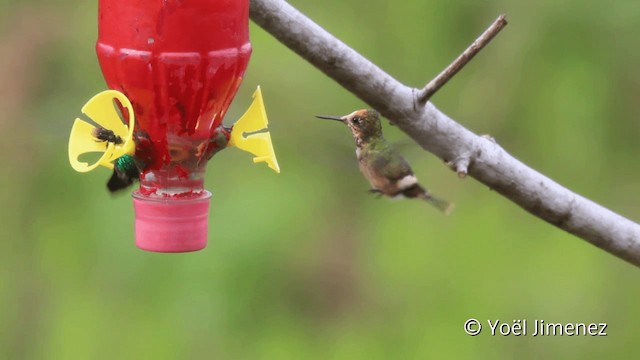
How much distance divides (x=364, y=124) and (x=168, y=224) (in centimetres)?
60

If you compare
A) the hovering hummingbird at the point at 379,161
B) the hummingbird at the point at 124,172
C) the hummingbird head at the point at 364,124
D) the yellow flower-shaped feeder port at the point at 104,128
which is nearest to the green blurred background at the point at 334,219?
the hovering hummingbird at the point at 379,161

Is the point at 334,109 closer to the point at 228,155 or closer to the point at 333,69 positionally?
the point at 228,155

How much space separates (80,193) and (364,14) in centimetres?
147

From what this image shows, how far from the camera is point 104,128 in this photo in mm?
1898

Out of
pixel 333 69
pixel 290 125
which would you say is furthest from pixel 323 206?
pixel 333 69

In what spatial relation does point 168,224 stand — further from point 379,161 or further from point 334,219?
point 334,219

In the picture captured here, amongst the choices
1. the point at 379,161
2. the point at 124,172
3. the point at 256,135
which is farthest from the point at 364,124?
the point at 124,172

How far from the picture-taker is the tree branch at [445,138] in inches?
81.6

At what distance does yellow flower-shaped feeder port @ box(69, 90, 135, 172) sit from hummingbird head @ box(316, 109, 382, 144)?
0.59 metres

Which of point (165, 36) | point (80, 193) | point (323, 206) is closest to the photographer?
point (165, 36)

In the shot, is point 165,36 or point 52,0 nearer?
point 165,36

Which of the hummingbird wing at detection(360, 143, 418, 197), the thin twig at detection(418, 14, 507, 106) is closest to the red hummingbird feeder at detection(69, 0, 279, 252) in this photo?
the thin twig at detection(418, 14, 507, 106)

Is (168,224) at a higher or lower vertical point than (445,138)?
lower

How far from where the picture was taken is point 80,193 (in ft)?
14.0
